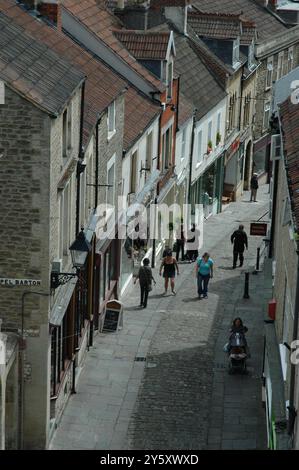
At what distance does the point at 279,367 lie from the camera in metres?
19.4

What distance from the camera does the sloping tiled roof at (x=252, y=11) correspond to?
5569 cm

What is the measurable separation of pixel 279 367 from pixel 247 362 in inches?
223

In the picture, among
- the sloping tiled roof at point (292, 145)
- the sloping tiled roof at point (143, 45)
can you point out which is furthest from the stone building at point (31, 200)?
the sloping tiled roof at point (143, 45)

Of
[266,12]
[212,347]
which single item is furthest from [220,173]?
[212,347]

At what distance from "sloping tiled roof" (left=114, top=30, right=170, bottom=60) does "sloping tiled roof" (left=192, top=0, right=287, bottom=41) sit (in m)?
23.1

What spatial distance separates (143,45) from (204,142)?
10.9 metres

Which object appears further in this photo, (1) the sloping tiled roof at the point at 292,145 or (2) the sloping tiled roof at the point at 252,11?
(2) the sloping tiled roof at the point at 252,11

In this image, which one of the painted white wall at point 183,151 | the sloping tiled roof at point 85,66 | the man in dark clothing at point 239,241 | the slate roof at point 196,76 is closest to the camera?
the sloping tiled roof at point 85,66

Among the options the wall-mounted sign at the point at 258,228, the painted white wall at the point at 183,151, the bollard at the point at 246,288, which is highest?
the painted white wall at the point at 183,151

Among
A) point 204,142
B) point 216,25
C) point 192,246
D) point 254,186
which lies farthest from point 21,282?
point 254,186

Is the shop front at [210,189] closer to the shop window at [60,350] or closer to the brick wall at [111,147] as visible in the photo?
the brick wall at [111,147]

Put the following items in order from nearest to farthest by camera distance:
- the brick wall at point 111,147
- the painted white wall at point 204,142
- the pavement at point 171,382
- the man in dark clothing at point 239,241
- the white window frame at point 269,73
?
the pavement at point 171,382 < the brick wall at point 111,147 < the man in dark clothing at point 239,241 < the painted white wall at point 204,142 < the white window frame at point 269,73

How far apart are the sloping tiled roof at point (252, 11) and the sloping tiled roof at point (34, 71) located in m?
35.6

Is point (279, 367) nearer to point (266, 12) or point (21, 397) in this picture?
point (21, 397)
